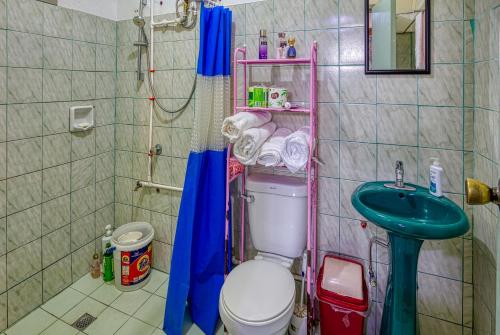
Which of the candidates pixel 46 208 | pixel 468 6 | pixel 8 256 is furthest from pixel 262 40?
pixel 8 256

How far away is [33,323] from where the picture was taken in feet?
5.57

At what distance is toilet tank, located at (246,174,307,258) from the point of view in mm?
1563

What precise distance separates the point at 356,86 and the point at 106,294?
217 cm

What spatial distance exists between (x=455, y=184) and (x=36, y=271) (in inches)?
100

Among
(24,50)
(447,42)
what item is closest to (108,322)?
(24,50)

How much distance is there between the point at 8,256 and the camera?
1633mm

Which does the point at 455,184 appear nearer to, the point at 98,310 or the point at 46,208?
the point at 98,310

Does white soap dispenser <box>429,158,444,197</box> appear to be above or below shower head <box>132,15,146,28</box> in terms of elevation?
below

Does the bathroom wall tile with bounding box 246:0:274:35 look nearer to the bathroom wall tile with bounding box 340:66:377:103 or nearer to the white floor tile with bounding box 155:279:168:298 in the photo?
the bathroom wall tile with bounding box 340:66:377:103

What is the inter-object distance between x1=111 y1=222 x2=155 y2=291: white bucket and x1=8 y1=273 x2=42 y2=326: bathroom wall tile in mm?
463

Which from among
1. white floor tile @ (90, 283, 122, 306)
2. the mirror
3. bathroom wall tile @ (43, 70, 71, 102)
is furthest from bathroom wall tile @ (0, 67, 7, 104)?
the mirror

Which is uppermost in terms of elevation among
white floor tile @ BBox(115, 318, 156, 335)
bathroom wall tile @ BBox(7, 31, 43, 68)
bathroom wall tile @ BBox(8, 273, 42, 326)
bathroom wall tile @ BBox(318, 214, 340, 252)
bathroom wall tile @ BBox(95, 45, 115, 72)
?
bathroom wall tile @ BBox(95, 45, 115, 72)

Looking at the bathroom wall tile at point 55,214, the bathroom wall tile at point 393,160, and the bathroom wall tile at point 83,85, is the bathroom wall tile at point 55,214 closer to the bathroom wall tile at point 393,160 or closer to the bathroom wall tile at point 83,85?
the bathroom wall tile at point 83,85

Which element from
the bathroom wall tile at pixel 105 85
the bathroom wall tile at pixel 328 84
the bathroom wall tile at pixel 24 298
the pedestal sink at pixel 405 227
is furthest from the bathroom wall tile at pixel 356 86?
the bathroom wall tile at pixel 24 298
